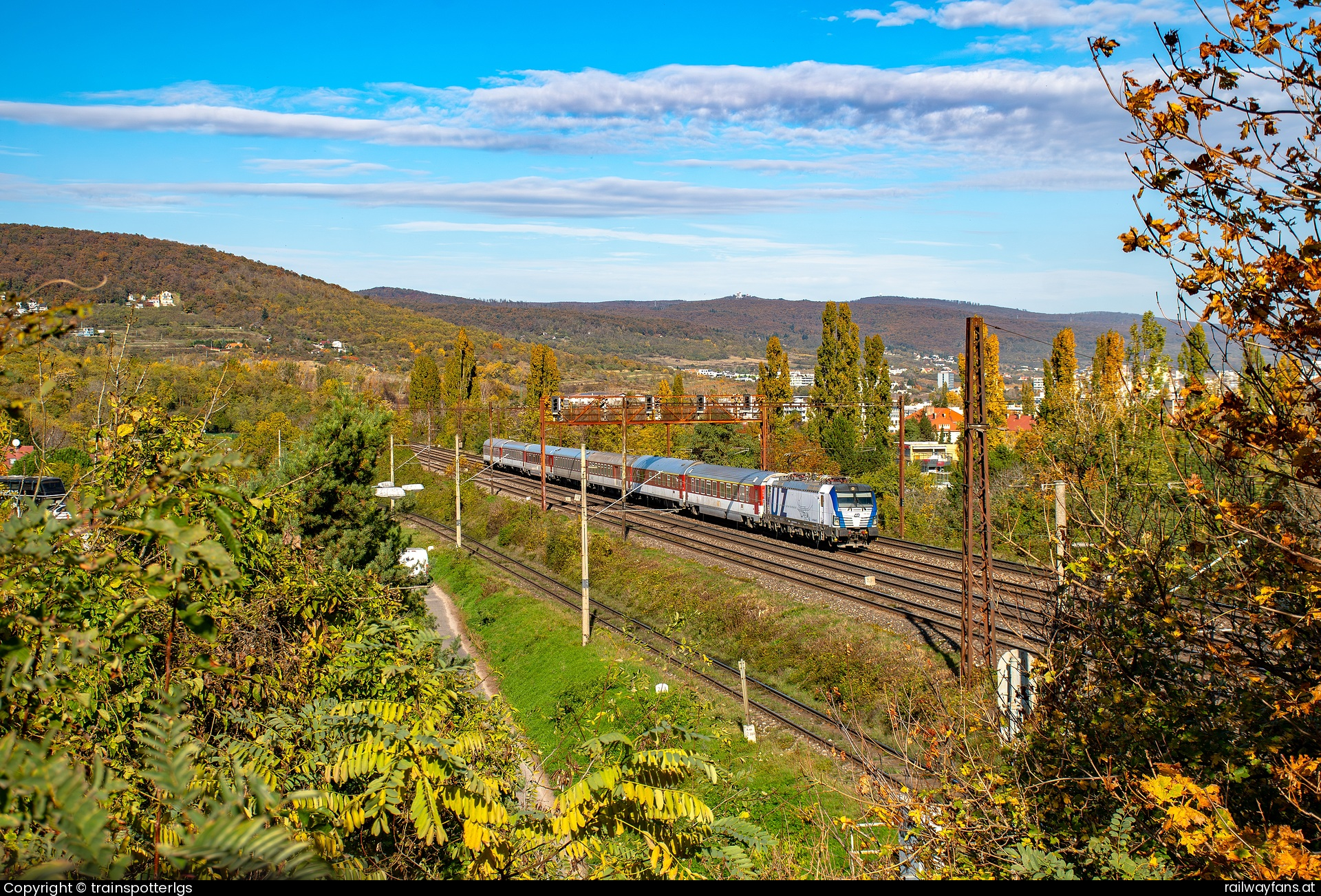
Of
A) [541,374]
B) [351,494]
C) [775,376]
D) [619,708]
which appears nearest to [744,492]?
[351,494]

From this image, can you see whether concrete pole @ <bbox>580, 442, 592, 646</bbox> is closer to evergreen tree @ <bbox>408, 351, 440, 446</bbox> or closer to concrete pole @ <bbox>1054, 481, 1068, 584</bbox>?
concrete pole @ <bbox>1054, 481, 1068, 584</bbox>

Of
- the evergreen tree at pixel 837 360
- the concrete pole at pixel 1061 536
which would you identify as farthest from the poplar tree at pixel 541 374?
the concrete pole at pixel 1061 536

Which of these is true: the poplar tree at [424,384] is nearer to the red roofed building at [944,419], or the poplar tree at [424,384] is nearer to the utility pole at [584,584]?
the utility pole at [584,584]

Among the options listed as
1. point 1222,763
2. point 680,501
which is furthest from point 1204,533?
point 680,501

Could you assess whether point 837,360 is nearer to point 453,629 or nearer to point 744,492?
point 744,492

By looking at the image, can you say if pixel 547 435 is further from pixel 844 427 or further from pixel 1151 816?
pixel 1151 816

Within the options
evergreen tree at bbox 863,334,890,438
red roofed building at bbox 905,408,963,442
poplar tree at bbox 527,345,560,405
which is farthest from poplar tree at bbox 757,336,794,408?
red roofed building at bbox 905,408,963,442
